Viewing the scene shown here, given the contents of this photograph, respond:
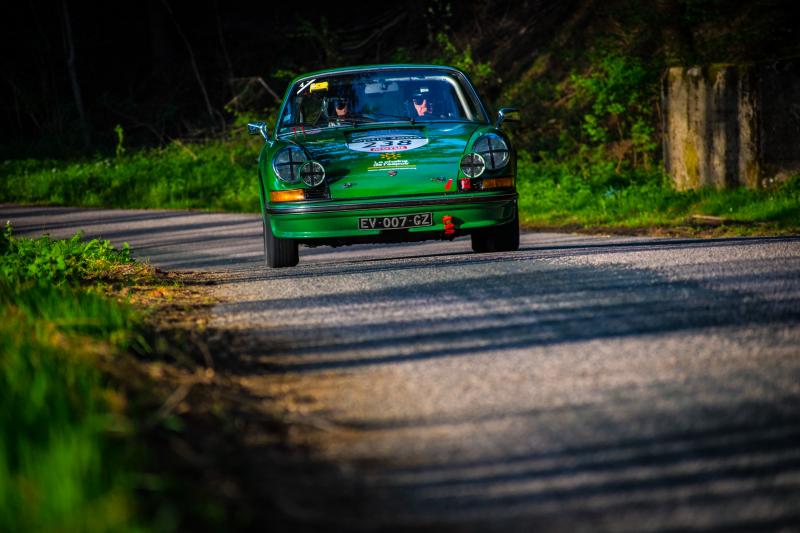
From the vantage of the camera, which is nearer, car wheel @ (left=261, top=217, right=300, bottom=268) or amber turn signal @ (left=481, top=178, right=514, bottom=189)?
amber turn signal @ (left=481, top=178, right=514, bottom=189)

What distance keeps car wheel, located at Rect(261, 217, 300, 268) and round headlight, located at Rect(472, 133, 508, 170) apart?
1.58m

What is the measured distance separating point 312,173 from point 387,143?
0.62 m

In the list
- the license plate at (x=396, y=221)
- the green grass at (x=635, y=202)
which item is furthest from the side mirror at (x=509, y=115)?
the green grass at (x=635, y=202)

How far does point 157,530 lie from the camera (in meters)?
2.70

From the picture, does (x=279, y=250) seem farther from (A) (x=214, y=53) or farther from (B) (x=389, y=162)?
(A) (x=214, y=53)

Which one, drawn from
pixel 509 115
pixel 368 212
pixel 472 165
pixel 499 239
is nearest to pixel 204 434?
pixel 368 212

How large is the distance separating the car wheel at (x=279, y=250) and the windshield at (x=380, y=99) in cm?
91

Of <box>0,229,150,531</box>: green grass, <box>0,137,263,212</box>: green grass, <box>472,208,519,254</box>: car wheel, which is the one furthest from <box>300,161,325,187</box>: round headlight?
<box>0,137,263,212</box>: green grass

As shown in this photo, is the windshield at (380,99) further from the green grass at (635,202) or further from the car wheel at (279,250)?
the green grass at (635,202)

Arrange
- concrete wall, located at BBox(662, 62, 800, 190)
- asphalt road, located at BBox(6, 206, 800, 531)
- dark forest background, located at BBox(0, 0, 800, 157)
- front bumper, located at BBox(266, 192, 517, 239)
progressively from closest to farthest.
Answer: asphalt road, located at BBox(6, 206, 800, 531) < front bumper, located at BBox(266, 192, 517, 239) < concrete wall, located at BBox(662, 62, 800, 190) < dark forest background, located at BBox(0, 0, 800, 157)

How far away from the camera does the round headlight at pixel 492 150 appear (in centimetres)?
845

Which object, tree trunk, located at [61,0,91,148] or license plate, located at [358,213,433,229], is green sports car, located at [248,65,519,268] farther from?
tree trunk, located at [61,0,91,148]

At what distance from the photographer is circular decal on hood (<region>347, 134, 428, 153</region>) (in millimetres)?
8453

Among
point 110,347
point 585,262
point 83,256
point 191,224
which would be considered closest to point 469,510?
point 110,347
